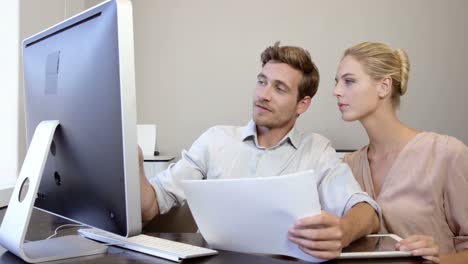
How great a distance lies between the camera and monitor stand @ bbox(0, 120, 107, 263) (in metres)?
0.83

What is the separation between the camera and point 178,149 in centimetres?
237

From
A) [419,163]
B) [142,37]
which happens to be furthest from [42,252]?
[142,37]

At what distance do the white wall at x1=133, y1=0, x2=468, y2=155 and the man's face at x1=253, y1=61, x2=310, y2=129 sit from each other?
61cm

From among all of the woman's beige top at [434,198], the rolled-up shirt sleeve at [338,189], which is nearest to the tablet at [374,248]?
the rolled-up shirt sleeve at [338,189]

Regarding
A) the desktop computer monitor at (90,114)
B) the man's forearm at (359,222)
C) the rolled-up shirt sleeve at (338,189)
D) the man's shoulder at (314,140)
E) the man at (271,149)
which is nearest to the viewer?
the desktop computer monitor at (90,114)

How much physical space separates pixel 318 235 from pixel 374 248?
21cm

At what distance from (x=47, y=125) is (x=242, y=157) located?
0.79m

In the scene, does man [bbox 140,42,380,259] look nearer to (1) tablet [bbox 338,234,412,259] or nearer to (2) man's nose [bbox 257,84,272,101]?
(2) man's nose [bbox 257,84,272,101]

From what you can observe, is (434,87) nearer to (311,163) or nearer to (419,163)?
(419,163)

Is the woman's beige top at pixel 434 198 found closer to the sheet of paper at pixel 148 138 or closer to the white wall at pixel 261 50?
the white wall at pixel 261 50

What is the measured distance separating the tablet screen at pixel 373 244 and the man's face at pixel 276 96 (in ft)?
2.05

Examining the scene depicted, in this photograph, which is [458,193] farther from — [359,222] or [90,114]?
[90,114]

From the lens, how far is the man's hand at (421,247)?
34.6 inches

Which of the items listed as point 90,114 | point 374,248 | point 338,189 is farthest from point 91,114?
point 338,189
